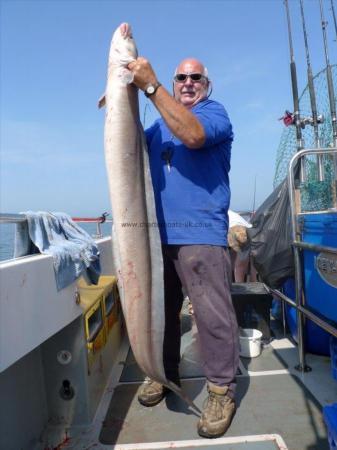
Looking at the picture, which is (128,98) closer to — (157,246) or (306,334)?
(157,246)

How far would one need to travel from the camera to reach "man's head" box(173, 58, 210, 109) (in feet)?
8.64

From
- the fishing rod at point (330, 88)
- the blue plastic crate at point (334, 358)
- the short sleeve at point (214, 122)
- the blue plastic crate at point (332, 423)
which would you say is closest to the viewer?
the blue plastic crate at point (332, 423)

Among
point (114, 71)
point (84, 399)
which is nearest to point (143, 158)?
point (114, 71)

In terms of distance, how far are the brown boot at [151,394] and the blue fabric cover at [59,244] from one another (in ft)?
3.08

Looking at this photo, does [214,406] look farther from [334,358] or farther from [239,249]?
[239,249]

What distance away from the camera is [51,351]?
2.67 metres

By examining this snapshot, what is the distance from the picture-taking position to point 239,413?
2.71 meters

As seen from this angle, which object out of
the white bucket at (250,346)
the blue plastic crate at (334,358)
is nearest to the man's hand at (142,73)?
the blue plastic crate at (334,358)

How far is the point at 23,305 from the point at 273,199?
2767 millimetres

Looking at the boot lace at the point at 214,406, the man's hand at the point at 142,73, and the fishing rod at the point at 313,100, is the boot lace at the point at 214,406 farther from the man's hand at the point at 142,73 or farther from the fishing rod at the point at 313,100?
the fishing rod at the point at 313,100

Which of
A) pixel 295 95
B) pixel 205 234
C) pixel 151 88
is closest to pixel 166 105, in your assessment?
pixel 151 88

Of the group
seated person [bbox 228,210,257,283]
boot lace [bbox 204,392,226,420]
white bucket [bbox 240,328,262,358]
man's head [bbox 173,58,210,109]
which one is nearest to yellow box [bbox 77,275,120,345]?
boot lace [bbox 204,392,226,420]

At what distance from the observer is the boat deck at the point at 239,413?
7.89 feet

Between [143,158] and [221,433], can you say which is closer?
[143,158]
